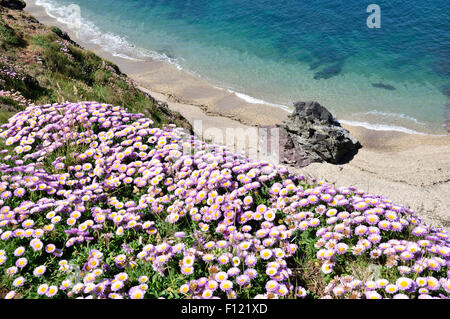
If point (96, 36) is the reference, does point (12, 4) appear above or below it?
below

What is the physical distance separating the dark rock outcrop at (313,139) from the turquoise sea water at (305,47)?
4271mm

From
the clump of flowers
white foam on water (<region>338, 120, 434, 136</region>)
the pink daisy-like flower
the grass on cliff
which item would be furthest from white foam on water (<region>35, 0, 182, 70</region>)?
the pink daisy-like flower

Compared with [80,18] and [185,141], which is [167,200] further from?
[80,18]

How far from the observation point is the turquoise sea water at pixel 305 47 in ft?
63.2

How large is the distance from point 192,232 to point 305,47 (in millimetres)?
23528

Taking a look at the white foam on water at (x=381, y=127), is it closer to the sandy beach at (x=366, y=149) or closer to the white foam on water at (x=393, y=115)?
the sandy beach at (x=366, y=149)

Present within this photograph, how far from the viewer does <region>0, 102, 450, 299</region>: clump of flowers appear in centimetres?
394

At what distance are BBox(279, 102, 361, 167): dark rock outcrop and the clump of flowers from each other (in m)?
7.74

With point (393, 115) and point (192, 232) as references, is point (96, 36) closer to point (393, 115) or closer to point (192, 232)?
point (393, 115)

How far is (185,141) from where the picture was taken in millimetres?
7180

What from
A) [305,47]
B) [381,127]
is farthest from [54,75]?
[305,47]

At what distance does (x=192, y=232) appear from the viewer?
194 inches

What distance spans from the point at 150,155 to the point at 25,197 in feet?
6.76

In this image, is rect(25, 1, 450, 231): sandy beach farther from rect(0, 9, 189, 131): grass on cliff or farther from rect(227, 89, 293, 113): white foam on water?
rect(0, 9, 189, 131): grass on cliff
